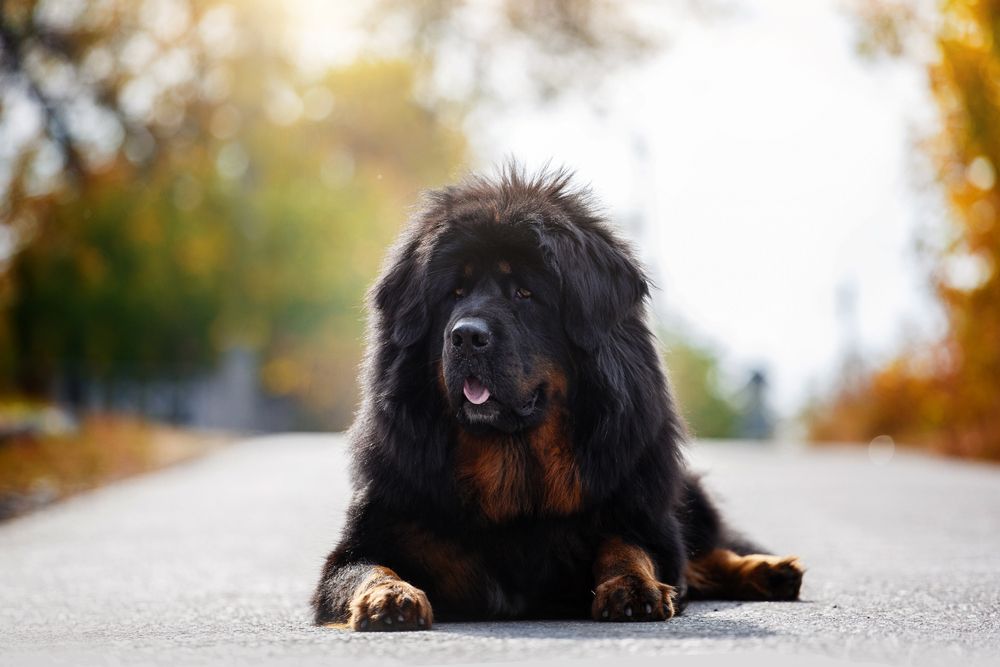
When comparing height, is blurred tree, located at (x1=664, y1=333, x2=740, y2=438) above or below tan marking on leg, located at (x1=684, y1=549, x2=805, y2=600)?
below

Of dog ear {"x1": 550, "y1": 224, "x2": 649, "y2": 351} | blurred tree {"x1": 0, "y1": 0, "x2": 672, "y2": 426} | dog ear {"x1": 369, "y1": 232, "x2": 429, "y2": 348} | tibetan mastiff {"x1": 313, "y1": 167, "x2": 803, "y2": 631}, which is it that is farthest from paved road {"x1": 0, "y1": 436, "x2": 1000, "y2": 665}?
blurred tree {"x1": 0, "y1": 0, "x2": 672, "y2": 426}

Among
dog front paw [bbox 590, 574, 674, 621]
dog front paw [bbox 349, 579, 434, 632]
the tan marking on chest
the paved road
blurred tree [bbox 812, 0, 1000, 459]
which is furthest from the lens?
blurred tree [bbox 812, 0, 1000, 459]

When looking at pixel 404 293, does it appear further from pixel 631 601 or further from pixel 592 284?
pixel 631 601

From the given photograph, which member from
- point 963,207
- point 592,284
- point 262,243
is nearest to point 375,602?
point 592,284

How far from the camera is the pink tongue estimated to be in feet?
15.5

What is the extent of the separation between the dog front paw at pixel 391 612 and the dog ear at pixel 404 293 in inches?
43.9

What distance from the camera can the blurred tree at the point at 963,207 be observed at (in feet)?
50.7

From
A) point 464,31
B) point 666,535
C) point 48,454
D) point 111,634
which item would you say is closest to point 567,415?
point 666,535

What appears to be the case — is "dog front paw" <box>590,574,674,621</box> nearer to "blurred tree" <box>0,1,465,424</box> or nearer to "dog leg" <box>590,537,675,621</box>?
"dog leg" <box>590,537,675,621</box>

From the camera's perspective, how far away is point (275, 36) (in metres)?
29.8

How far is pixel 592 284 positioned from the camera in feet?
16.3

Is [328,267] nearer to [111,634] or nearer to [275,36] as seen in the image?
[275,36]

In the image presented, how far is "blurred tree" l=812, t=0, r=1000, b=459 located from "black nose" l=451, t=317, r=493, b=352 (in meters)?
12.4

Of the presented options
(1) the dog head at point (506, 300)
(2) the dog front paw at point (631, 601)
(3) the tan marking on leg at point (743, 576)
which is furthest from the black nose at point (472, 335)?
(3) the tan marking on leg at point (743, 576)
